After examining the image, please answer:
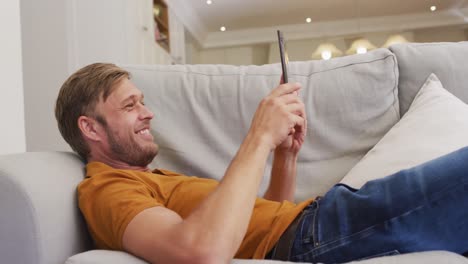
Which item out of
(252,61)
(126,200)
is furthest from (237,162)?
(252,61)

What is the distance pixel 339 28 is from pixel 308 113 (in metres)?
6.11

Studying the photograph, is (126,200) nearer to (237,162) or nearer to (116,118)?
(237,162)

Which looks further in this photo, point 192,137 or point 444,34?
point 444,34

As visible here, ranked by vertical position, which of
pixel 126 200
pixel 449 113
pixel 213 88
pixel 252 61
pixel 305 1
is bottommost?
pixel 126 200

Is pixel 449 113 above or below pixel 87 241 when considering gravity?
above

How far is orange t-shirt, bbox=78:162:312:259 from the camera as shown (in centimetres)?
91

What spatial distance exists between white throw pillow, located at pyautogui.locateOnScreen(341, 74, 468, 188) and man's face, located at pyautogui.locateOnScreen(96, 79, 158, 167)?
0.55 metres

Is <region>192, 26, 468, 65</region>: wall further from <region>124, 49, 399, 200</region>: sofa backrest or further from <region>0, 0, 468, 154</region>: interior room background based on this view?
<region>124, 49, 399, 200</region>: sofa backrest

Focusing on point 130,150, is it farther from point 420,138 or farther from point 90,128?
point 420,138

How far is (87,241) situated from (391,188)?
0.64 metres

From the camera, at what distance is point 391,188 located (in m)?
0.86

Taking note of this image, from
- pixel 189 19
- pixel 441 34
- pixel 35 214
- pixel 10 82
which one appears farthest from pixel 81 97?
pixel 441 34

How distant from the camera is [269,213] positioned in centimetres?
109

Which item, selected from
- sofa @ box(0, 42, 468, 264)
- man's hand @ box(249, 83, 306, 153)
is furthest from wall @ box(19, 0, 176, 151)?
man's hand @ box(249, 83, 306, 153)
